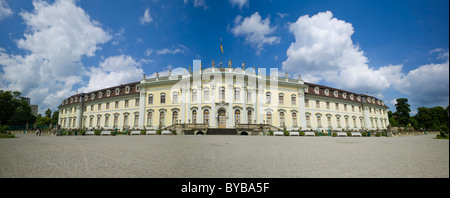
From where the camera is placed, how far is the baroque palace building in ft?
83.3

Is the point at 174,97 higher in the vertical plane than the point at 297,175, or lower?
higher

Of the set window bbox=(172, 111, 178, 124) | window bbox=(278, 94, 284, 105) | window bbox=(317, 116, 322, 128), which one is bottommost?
window bbox=(317, 116, 322, 128)

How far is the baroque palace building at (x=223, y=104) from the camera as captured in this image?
83.3 feet

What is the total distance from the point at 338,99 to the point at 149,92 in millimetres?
34417

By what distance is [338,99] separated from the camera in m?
33.7

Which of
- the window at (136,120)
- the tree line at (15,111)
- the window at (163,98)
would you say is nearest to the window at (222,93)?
the window at (163,98)

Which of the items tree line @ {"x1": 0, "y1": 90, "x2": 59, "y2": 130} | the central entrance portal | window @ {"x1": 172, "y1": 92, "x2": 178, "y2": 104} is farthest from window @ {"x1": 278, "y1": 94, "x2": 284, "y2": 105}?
tree line @ {"x1": 0, "y1": 90, "x2": 59, "y2": 130}

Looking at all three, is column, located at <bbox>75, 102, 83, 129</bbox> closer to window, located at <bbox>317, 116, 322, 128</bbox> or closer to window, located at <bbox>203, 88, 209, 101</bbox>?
window, located at <bbox>203, 88, 209, 101</bbox>

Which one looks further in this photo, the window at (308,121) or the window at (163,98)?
the window at (308,121)

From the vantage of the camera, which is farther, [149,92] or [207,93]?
[149,92]

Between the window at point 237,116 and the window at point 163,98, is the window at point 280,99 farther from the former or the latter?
the window at point 163,98

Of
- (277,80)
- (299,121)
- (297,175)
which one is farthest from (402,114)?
(297,175)
